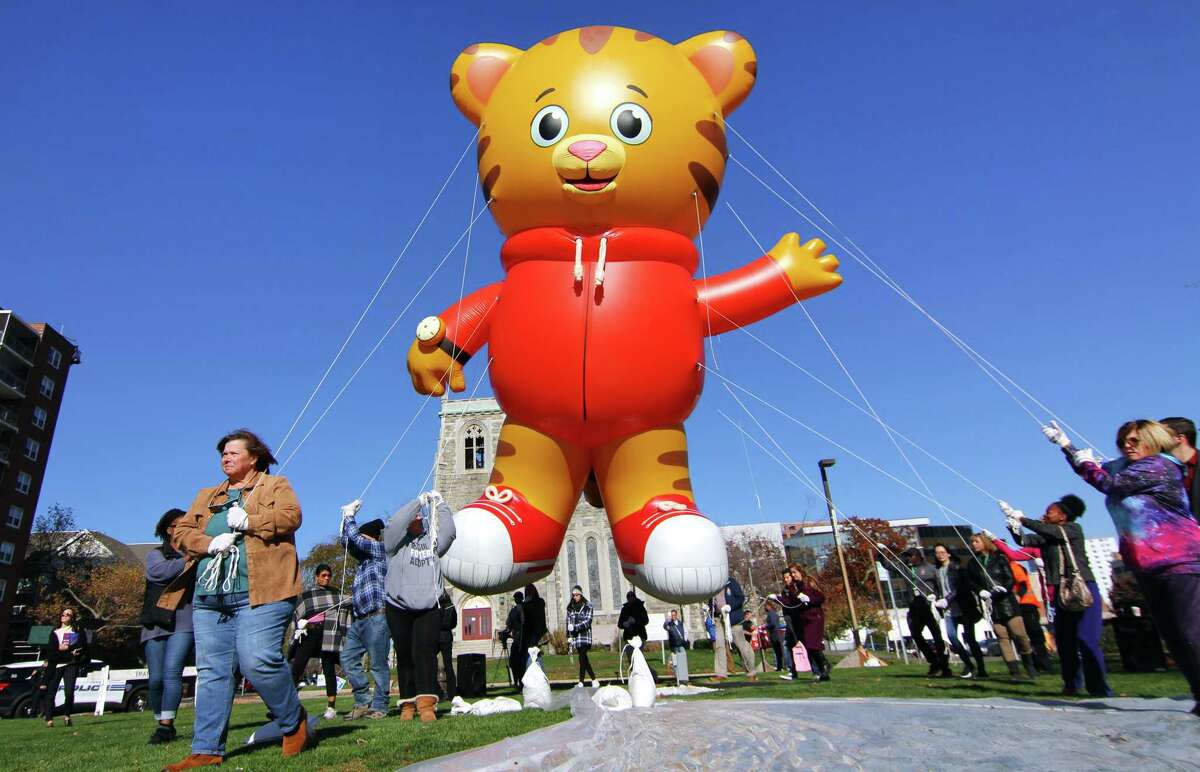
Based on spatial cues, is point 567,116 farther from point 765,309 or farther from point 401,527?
point 401,527

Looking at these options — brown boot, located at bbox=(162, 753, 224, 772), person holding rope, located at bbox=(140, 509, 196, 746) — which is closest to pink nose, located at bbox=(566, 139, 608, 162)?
person holding rope, located at bbox=(140, 509, 196, 746)

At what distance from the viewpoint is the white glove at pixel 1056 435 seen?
4.05 metres

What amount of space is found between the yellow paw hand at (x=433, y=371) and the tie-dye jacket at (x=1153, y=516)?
4.52m

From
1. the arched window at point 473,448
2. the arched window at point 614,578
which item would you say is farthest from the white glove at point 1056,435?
the arched window at point 473,448

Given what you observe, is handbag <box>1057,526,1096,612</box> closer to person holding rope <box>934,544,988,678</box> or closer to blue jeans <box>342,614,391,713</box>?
person holding rope <box>934,544,988,678</box>

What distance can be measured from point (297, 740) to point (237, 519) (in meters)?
1.25

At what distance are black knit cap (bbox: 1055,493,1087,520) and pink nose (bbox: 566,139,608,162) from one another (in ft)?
14.7

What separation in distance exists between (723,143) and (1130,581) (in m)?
7.85

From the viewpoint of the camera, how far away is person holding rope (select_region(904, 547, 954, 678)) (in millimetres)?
7449

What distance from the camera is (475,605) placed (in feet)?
119

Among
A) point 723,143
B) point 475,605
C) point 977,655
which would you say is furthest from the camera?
point 475,605

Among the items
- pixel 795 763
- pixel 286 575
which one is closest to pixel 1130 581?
pixel 795 763

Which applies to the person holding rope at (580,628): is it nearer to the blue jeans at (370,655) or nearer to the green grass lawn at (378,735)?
the green grass lawn at (378,735)

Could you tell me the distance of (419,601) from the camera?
521 cm
